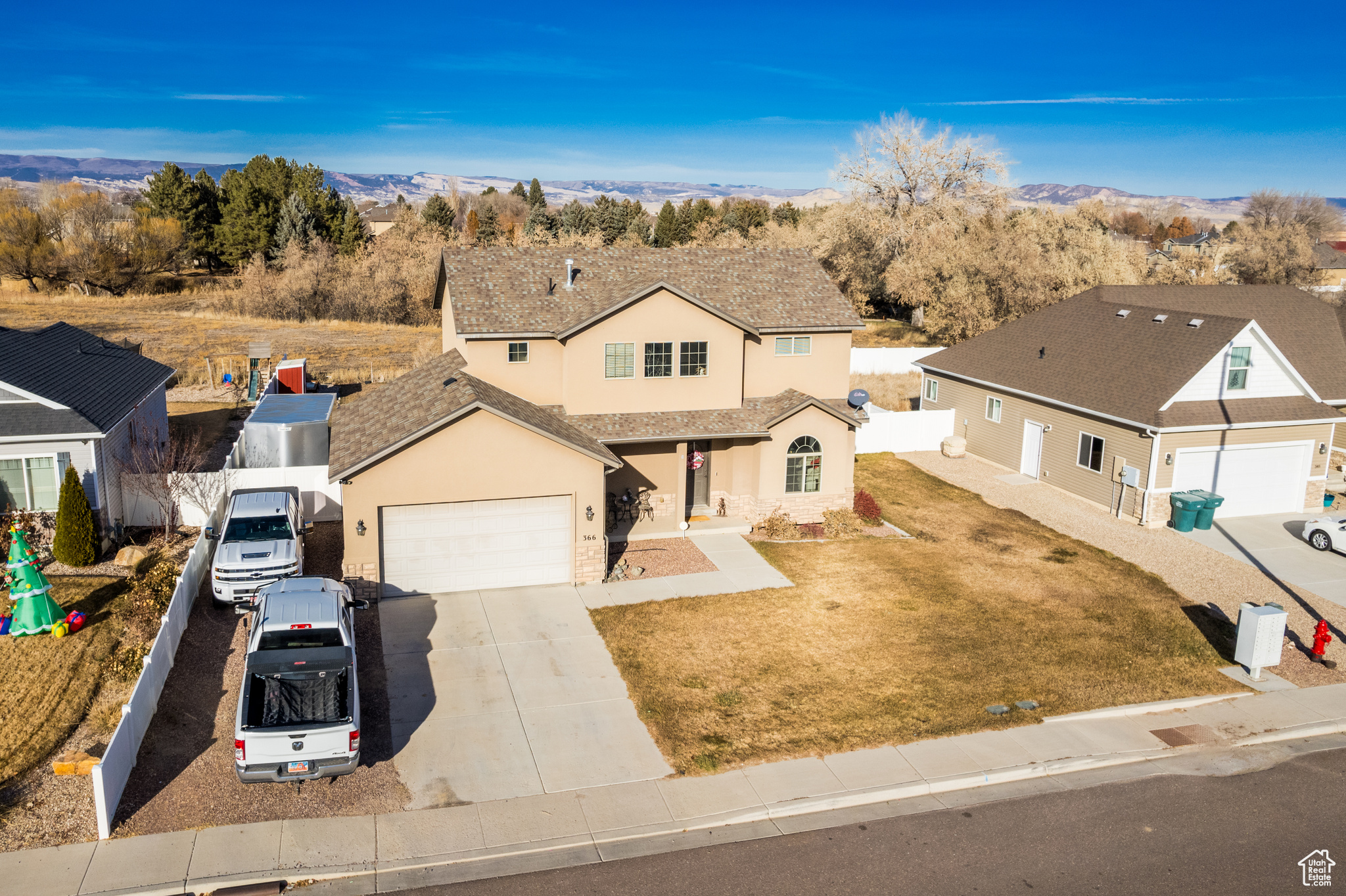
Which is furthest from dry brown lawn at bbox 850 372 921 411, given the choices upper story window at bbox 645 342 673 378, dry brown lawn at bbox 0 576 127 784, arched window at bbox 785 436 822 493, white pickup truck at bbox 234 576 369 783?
dry brown lawn at bbox 0 576 127 784

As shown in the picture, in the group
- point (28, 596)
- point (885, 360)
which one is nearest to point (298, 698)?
point (28, 596)

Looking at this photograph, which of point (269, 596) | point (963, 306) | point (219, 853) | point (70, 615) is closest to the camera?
point (219, 853)

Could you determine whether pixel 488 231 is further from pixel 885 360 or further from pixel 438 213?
pixel 885 360

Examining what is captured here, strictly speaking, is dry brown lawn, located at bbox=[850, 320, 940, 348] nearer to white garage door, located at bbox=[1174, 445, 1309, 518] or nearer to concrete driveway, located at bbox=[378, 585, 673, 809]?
white garage door, located at bbox=[1174, 445, 1309, 518]

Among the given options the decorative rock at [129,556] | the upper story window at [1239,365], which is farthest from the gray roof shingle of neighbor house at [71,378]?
the upper story window at [1239,365]

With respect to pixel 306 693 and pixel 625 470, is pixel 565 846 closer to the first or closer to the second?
pixel 306 693

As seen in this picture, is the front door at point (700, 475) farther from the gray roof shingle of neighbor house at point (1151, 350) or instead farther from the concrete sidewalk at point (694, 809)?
the gray roof shingle of neighbor house at point (1151, 350)

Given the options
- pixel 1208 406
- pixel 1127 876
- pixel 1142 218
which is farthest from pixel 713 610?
pixel 1142 218
